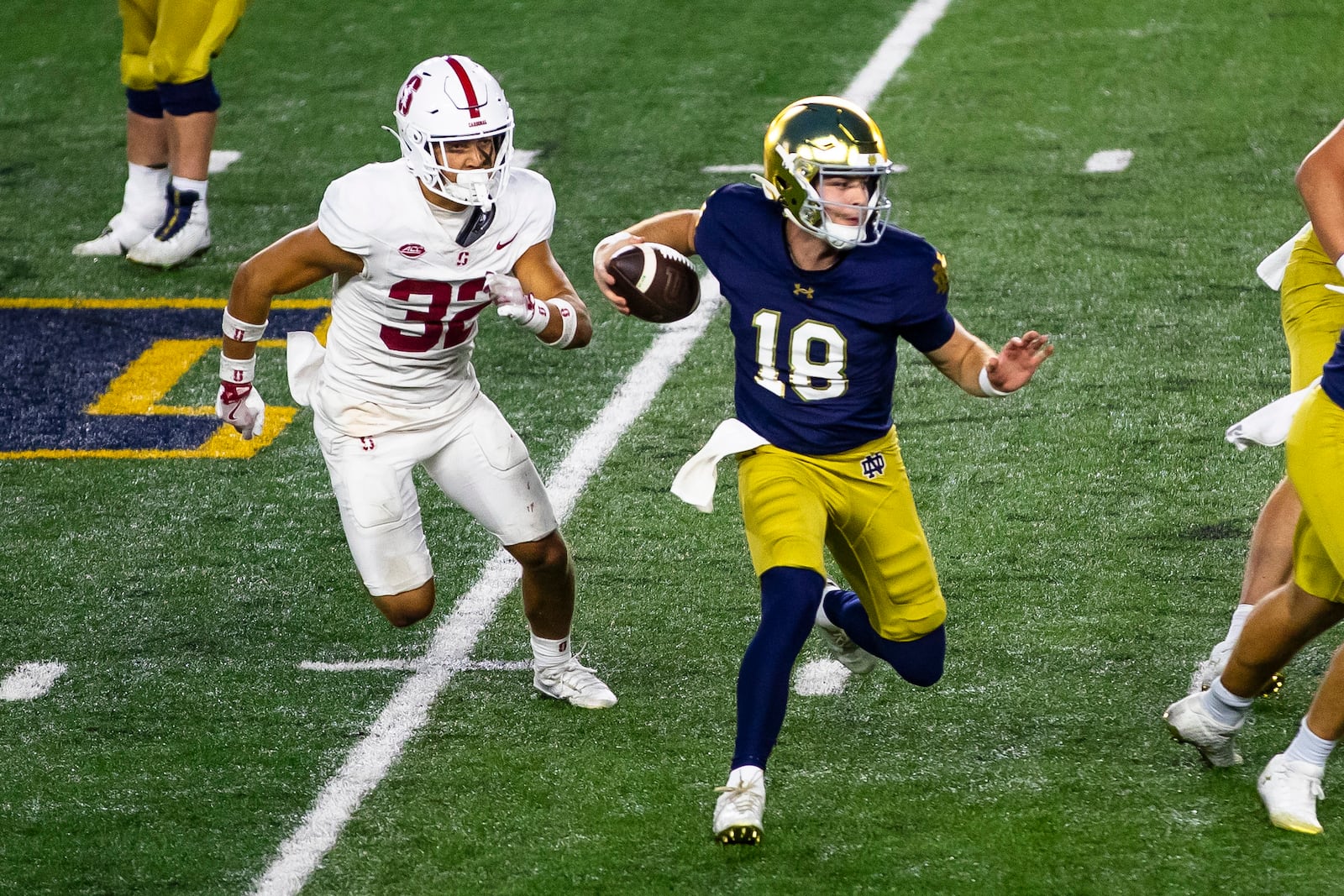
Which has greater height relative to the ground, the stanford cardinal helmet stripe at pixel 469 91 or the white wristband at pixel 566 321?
the stanford cardinal helmet stripe at pixel 469 91

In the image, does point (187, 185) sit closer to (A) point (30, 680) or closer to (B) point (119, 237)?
(B) point (119, 237)

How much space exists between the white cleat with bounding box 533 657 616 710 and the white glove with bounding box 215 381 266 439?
35.2 inches

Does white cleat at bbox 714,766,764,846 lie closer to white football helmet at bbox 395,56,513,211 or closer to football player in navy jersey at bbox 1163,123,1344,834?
football player in navy jersey at bbox 1163,123,1344,834

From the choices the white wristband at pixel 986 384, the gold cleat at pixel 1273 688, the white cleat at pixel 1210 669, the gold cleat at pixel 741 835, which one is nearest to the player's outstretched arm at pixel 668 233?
the white wristband at pixel 986 384

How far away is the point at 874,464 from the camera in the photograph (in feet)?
12.7

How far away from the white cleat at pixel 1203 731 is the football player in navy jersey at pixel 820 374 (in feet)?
1.70

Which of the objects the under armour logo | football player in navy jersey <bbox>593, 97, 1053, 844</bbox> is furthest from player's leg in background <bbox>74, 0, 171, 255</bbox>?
the under armour logo

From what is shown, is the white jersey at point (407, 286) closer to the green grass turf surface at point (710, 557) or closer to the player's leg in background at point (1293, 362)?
the green grass turf surface at point (710, 557)

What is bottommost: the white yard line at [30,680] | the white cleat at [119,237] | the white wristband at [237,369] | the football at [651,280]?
the white cleat at [119,237]

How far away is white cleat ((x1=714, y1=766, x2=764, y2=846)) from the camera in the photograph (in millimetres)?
3586

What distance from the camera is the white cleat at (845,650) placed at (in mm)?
4234

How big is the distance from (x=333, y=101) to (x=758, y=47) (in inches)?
85.1

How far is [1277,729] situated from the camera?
161 inches

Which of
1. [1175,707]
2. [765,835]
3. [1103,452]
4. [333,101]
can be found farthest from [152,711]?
[333,101]
